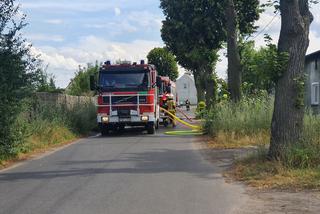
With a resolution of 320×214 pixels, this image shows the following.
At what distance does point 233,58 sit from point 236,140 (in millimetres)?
6504

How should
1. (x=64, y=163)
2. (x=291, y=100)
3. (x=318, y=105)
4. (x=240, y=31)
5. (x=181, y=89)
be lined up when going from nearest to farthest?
(x=291, y=100) → (x=64, y=163) → (x=318, y=105) → (x=240, y=31) → (x=181, y=89)

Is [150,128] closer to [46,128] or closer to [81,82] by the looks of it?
[46,128]

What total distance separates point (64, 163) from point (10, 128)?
2089 millimetres

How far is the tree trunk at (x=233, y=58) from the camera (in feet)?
76.4

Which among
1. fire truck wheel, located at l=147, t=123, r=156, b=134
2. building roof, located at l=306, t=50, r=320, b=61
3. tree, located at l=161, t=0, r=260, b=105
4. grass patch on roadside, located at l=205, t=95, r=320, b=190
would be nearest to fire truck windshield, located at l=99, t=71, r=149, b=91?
fire truck wheel, located at l=147, t=123, r=156, b=134

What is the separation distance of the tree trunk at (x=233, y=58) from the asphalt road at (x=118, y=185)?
8.30 metres

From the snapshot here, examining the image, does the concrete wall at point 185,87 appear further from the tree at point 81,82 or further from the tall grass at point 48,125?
the tall grass at point 48,125

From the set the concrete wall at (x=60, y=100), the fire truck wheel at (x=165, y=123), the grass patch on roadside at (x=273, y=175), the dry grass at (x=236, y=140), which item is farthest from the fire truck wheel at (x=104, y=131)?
the grass patch on roadside at (x=273, y=175)

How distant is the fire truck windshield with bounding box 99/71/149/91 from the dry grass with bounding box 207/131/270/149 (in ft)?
17.7

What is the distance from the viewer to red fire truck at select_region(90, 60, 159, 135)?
918 inches

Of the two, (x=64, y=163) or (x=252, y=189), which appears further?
(x=64, y=163)

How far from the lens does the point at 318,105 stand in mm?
28031

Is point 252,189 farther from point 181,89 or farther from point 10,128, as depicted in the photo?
point 181,89

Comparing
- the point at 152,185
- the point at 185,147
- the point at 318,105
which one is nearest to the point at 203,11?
the point at 318,105
